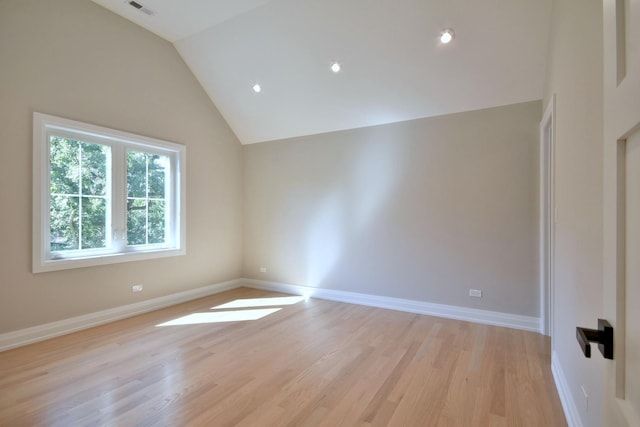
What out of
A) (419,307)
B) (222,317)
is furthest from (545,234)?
(222,317)

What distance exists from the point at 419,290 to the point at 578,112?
2671 mm

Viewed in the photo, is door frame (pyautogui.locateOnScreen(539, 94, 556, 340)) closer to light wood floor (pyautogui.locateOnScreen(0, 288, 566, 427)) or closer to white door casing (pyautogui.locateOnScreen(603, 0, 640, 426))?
light wood floor (pyautogui.locateOnScreen(0, 288, 566, 427))

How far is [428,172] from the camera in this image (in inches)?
153

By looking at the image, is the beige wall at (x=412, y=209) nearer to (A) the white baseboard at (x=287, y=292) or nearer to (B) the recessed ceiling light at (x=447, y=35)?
(A) the white baseboard at (x=287, y=292)

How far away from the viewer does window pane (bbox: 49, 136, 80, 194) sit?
320 cm

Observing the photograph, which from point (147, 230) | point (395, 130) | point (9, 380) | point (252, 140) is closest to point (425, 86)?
point (395, 130)

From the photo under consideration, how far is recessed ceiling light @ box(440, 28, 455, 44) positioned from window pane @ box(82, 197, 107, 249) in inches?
160

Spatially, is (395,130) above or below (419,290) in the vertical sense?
above

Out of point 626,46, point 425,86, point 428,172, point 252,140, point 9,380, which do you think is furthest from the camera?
point 252,140

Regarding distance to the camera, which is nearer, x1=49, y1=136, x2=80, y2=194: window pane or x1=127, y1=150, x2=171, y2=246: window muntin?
x1=49, y1=136, x2=80, y2=194: window pane

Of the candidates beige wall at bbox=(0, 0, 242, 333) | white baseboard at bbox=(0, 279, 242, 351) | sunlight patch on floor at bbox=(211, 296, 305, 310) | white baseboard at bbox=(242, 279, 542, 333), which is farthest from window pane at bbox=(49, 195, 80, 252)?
white baseboard at bbox=(242, 279, 542, 333)

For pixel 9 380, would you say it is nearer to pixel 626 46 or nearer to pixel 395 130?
pixel 626 46

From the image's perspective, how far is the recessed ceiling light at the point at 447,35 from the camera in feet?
9.64

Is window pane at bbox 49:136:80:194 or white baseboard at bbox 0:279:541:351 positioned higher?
window pane at bbox 49:136:80:194
